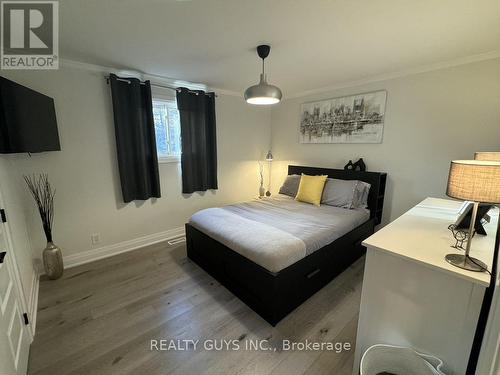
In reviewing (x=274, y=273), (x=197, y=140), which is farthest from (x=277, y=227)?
(x=197, y=140)

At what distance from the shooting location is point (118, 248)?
289 cm

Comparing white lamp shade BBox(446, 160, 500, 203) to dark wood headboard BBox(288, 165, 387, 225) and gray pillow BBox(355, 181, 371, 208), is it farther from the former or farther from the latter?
dark wood headboard BBox(288, 165, 387, 225)

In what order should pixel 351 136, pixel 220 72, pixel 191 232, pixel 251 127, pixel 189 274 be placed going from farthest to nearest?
pixel 251 127, pixel 351 136, pixel 220 72, pixel 191 232, pixel 189 274

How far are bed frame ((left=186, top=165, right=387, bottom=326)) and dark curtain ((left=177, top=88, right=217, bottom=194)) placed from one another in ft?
3.53

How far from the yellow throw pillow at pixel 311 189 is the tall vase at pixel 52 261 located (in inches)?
118

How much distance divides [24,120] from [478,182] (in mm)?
2952

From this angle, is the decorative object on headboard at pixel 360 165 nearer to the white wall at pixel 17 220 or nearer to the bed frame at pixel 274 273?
the bed frame at pixel 274 273

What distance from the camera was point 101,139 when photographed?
2631 millimetres

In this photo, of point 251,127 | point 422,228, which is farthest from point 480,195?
point 251,127

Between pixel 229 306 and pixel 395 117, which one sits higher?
pixel 395 117

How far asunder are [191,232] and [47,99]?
1934mm

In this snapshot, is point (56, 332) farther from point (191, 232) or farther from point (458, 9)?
point (458, 9)

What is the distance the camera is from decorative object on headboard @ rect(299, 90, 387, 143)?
3012mm

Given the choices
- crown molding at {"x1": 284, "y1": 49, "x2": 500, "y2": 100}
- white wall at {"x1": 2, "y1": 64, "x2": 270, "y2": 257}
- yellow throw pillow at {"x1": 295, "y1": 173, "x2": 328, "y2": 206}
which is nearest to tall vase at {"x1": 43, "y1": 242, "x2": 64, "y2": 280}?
white wall at {"x1": 2, "y1": 64, "x2": 270, "y2": 257}
